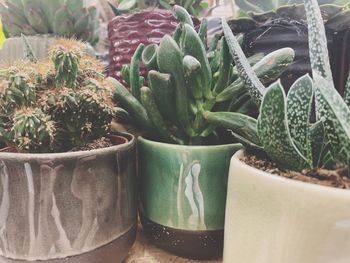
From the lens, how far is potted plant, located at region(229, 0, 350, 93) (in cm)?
39

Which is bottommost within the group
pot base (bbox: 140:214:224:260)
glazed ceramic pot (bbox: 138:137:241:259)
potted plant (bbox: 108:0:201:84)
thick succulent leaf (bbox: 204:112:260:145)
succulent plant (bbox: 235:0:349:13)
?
pot base (bbox: 140:214:224:260)

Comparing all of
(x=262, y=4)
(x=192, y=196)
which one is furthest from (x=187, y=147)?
(x=262, y=4)

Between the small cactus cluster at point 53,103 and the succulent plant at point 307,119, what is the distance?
0.15 meters

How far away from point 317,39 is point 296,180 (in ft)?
0.36

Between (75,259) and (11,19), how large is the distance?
0.44 m

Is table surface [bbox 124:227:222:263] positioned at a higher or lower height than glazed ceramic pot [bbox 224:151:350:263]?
lower

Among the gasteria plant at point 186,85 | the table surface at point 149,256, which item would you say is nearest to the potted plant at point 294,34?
the gasteria plant at point 186,85

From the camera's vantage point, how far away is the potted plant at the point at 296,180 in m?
0.21

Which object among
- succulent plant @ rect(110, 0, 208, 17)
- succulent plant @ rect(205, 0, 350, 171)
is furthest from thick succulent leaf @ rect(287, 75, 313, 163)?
succulent plant @ rect(110, 0, 208, 17)

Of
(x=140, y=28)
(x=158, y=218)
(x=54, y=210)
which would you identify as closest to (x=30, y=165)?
(x=54, y=210)

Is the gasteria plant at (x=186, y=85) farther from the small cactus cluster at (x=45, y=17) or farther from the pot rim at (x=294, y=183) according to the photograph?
the small cactus cluster at (x=45, y=17)

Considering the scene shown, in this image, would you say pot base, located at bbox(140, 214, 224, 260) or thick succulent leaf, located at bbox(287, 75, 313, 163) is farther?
pot base, located at bbox(140, 214, 224, 260)

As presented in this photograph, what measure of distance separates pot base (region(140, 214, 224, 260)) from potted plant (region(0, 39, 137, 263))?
44 millimetres

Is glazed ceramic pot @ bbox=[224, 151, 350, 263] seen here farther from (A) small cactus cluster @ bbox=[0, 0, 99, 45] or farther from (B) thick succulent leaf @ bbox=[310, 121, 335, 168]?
(A) small cactus cluster @ bbox=[0, 0, 99, 45]
